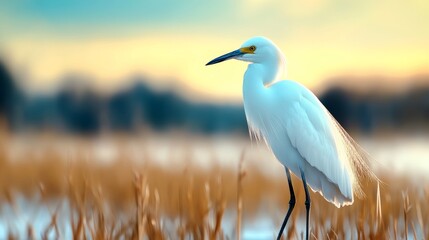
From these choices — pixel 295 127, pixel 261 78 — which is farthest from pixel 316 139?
pixel 261 78

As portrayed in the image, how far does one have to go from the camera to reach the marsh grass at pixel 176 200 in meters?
2.66

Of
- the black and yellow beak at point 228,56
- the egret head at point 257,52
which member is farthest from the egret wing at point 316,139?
the black and yellow beak at point 228,56

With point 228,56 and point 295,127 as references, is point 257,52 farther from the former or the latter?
point 295,127

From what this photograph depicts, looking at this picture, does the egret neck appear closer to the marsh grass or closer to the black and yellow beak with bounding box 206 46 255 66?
the black and yellow beak with bounding box 206 46 255 66

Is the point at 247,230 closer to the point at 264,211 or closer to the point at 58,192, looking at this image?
the point at 264,211

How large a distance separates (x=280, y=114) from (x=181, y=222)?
2.92ft

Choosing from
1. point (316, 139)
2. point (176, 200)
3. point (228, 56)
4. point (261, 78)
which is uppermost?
point (228, 56)

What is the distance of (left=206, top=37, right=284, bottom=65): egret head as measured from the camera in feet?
10.5

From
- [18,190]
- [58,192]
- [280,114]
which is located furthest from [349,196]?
[18,190]

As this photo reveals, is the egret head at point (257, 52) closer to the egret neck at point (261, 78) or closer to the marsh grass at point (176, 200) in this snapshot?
the egret neck at point (261, 78)

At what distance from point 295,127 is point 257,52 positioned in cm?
47

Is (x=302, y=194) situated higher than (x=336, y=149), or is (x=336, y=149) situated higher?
(x=336, y=149)

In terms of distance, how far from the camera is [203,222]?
109 inches

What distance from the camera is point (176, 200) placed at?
5113 millimetres
